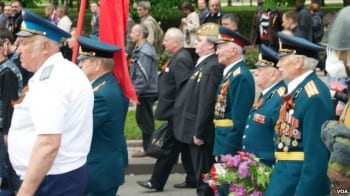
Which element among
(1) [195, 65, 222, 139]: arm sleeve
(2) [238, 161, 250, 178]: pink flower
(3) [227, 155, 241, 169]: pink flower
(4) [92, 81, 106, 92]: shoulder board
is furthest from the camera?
(1) [195, 65, 222, 139]: arm sleeve

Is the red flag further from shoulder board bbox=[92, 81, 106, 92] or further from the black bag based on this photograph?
the black bag

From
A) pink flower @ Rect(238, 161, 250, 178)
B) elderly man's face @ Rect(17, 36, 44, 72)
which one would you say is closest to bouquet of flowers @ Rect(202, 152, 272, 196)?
pink flower @ Rect(238, 161, 250, 178)

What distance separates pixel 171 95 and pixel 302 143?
434 cm

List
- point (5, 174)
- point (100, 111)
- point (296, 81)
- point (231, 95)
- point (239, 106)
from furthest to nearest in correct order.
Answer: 1. point (5, 174)
2. point (231, 95)
3. point (239, 106)
4. point (100, 111)
5. point (296, 81)

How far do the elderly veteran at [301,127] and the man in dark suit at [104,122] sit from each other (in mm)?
1096

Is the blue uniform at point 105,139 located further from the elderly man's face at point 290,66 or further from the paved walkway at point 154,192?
the paved walkway at point 154,192

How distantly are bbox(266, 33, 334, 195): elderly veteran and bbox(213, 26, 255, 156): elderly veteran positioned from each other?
66.8 inches

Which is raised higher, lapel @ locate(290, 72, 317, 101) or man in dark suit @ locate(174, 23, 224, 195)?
lapel @ locate(290, 72, 317, 101)

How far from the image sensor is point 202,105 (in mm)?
9211

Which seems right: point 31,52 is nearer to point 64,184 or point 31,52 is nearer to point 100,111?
point 64,184

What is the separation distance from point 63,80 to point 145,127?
6.91 m

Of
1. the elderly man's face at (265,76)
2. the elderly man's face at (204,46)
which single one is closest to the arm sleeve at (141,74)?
the elderly man's face at (204,46)

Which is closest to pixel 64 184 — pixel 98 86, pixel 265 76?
pixel 98 86

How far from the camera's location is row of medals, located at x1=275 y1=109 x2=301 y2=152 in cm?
629
